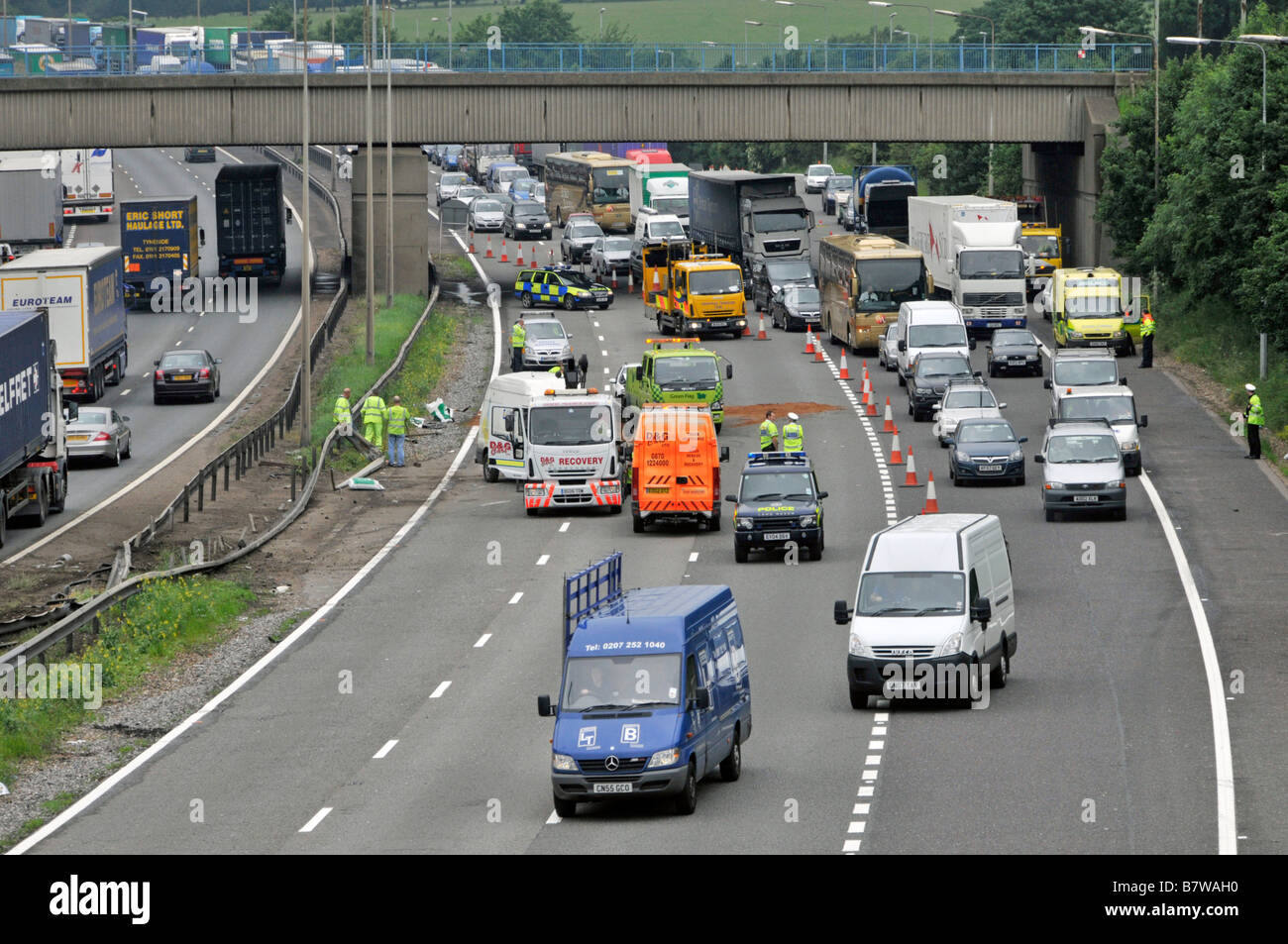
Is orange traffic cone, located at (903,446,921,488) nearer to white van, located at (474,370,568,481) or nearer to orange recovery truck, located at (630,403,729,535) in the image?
orange recovery truck, located at (630,403,729,535)

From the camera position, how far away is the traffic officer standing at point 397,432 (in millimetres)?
48438

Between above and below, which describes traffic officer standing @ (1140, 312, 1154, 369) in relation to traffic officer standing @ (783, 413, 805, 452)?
above

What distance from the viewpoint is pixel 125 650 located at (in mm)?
30766

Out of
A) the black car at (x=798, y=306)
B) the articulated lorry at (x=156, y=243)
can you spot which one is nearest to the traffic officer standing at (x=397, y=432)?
the black car at (x=798, y=306)

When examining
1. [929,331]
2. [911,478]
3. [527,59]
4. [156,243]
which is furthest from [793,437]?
[156,243]

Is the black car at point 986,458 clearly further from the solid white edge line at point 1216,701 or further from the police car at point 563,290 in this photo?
the police car at point 563,290

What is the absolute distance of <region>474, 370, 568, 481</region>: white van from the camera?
149 feet

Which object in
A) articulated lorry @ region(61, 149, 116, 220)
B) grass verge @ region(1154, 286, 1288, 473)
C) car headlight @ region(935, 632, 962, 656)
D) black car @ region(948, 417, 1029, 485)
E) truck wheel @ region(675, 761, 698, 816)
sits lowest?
truck wheel @ region(675, 761, 698, 816)

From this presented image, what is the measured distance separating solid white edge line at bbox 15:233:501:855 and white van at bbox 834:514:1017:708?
8.42 metres

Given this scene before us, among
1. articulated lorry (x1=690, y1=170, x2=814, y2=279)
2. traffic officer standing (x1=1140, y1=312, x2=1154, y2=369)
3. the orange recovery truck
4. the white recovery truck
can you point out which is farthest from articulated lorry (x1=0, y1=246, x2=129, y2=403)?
traffic officer standing (x1=1140, y1=312, x2=1154, y2=369)

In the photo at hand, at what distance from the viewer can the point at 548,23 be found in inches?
7500

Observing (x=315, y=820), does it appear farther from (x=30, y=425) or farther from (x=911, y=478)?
(x=911, y=478)

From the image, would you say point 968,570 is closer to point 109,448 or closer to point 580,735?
point 580,735
